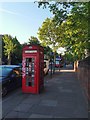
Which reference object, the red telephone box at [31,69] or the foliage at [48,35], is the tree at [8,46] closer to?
the foliage at [48,35]

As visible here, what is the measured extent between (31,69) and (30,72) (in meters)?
0.16

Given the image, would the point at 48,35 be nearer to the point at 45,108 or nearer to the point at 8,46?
the point at 8,46

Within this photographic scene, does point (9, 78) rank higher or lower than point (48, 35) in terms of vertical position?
lower

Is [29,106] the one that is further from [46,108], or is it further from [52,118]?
[52,118]

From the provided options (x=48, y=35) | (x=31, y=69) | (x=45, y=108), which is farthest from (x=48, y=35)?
(x=45, y=108)

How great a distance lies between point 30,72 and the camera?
12.5 meters

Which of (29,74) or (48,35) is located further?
(48,35)

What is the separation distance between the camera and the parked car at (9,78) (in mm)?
11664

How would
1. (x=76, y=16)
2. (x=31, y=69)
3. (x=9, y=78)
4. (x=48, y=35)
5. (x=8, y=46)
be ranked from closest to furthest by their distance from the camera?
(x=76, y=16), (x=9, y=78), (x=31, y=69), (x=48, y=35), (x=8, y=46)

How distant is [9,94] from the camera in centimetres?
1205

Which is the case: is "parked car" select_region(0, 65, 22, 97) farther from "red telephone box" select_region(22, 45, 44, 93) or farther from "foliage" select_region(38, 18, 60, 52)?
"foliage" select_region(38, 18, 60, 52)

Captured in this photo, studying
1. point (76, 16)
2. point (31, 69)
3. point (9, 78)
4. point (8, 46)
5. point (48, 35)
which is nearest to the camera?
point (76, 16)

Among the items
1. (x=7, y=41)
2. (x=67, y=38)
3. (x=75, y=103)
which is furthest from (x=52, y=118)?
(x=7, y=41)

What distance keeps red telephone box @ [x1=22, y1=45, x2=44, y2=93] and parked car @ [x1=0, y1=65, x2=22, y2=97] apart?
699 millimetres
